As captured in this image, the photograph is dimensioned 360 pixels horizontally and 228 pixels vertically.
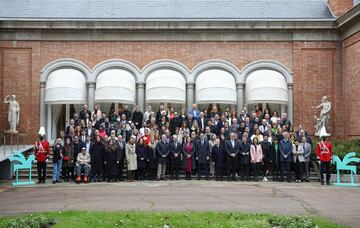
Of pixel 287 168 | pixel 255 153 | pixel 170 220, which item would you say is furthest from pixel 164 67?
pixel 170 220

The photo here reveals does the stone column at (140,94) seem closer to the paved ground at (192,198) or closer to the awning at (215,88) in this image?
the awning at (215,88)

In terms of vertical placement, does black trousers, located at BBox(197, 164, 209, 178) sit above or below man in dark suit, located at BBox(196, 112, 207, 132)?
below

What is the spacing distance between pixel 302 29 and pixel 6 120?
14121 millimetres

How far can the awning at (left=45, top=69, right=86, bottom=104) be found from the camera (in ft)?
81.9

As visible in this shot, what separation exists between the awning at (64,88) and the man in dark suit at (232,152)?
839 centimetres

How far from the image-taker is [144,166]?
1980cm

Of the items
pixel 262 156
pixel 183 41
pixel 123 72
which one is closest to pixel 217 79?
pixel 183 41

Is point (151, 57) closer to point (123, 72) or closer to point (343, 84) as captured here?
point (123, 72)

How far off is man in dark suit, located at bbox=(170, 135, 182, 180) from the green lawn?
27.8ft

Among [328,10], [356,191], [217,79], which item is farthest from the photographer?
[328,10]

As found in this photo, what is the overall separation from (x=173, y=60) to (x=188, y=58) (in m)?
0.70

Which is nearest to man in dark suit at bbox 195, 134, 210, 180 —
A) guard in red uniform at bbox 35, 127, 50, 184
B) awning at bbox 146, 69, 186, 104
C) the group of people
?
the group of people

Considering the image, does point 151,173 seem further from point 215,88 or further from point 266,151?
point 215,88

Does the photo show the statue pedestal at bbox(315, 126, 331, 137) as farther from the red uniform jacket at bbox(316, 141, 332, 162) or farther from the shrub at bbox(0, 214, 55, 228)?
the shrub at bbox(0, 214, 55, 228)
